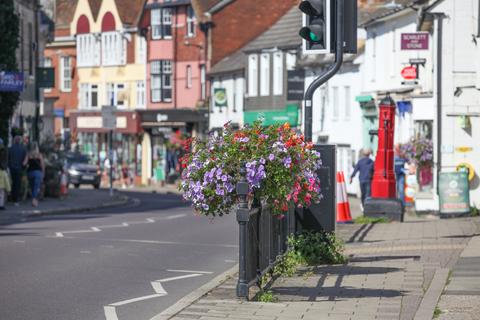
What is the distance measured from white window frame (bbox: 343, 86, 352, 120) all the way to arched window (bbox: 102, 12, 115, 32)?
1285 inches

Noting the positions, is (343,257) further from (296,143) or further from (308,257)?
(296,143)

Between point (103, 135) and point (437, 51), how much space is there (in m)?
57.3

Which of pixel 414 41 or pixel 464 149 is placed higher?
pixel 414 41

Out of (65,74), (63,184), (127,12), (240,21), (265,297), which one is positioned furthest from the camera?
(65,74)

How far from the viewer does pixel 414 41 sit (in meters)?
36.5

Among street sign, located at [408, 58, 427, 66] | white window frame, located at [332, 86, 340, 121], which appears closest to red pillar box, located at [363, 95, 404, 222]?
street sign, located at [408, 58, 427, 66]

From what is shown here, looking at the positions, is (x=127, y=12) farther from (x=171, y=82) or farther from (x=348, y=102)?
(x=348, y=102)

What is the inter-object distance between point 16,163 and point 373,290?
22.1m

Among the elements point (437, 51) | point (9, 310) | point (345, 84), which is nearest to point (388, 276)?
point (9, 310)

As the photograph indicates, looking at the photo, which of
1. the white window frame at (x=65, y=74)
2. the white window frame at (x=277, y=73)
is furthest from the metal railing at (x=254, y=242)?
the white window frame at (x=65, y=74)

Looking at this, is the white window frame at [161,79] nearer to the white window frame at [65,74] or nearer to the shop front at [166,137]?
the shop front at [166,137]

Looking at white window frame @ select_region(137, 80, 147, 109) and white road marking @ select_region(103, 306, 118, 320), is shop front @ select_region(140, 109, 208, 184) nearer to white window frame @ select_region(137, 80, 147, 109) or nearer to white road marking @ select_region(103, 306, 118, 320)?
white window frame @ select_region(137, 80, 147, 109)

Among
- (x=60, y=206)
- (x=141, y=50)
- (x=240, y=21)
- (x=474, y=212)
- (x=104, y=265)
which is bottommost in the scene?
(x=60, y=206)

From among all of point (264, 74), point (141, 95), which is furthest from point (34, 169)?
point (141, 95)
